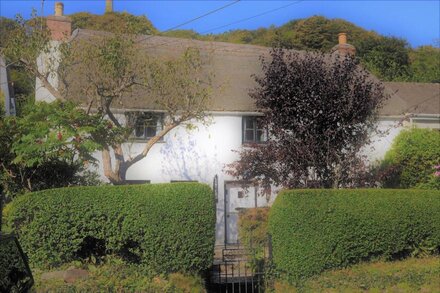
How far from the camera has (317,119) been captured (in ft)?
42.8

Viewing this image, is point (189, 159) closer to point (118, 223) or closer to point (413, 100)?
point (118, 223)

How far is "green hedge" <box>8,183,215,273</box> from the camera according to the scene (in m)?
9.62

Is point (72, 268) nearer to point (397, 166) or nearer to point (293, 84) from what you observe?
point (293, 84)

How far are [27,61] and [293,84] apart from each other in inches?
239

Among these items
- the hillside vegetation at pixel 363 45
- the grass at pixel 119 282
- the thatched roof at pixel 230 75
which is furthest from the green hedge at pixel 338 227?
the hillside vegetation at pixel 363 45

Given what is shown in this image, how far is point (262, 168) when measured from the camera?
14.1 m

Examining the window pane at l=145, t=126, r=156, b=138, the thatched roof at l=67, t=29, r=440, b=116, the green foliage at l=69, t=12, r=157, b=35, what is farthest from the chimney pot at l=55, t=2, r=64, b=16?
the window pane at l=145, t=126, r=156, b=138

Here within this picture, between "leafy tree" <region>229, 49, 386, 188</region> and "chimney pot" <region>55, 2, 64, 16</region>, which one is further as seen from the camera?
"chimney pot" <region>55, 2, 64, 16</region>

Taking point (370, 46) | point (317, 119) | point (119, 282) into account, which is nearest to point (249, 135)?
point (317, 119)

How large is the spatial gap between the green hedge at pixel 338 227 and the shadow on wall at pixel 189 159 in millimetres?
6841

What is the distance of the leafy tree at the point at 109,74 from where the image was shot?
1195 centimetres

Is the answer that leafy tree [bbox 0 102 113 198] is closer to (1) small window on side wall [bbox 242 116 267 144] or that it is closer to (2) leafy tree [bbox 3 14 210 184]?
(2) leafy tree [bbox 3 14 210 184]

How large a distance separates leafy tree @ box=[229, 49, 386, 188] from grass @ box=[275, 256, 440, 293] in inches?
111

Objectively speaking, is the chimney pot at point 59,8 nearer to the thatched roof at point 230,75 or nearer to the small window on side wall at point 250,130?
the thatched roof at point 230,75
